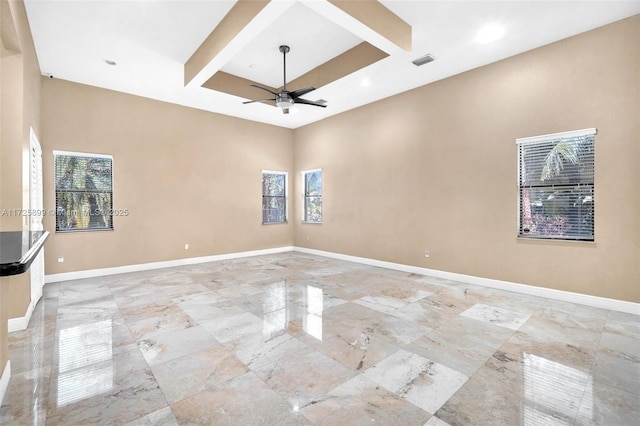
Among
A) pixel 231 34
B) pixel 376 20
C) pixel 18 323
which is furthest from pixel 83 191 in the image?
pixel 376 20

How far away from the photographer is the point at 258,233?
26.0 ft

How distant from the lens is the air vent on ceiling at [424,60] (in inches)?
175

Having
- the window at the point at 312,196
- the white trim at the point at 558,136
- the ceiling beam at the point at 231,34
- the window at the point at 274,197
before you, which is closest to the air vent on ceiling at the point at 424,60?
the white trim at the point at 558,136

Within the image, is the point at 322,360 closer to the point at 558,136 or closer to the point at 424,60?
the point at 558,136

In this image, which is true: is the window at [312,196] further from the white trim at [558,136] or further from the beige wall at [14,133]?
the beige wall at [14,133]

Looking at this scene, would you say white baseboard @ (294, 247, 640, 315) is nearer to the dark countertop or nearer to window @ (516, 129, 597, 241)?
window @ (516, 129, 597, 241)

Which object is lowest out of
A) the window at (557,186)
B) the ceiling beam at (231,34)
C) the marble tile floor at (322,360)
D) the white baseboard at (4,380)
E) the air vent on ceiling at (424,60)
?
the marble tile floor at (322,360)

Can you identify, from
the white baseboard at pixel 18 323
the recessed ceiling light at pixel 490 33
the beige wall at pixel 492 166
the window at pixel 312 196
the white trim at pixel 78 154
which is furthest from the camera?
the window at pixel 312 196

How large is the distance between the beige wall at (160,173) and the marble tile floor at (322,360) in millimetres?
1538

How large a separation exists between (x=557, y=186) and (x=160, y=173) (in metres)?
7.05

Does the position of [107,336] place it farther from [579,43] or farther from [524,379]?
[579,43]

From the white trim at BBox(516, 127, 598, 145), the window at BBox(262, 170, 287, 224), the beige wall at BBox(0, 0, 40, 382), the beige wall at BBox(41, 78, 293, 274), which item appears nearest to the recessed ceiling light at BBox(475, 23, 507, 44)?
the white trim at BBox(516, 127, 598, 145)

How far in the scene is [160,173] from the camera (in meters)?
6.29

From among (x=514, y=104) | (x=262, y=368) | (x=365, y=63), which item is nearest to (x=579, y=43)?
(x=514, y=104)
